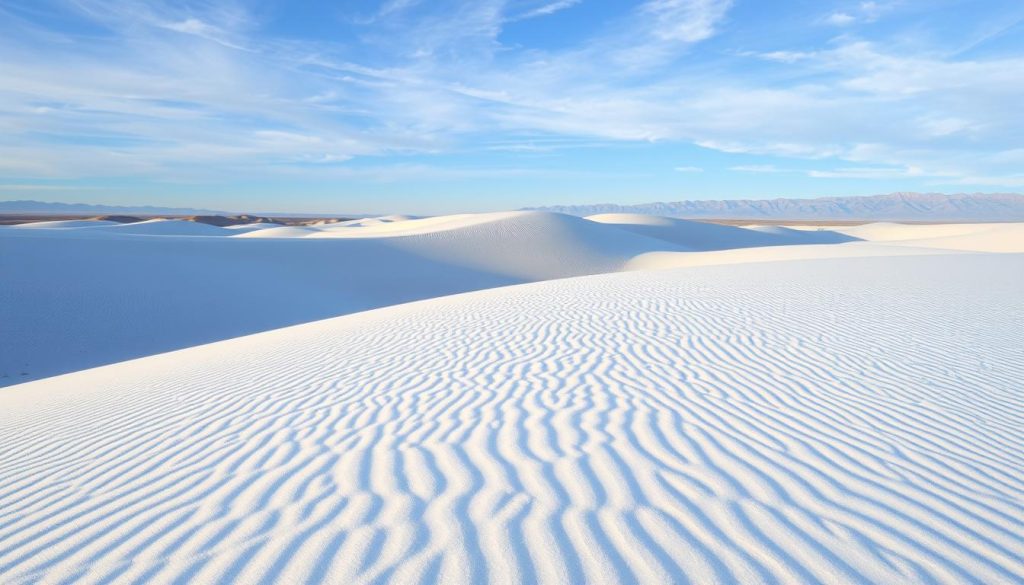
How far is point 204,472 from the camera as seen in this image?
3.66m

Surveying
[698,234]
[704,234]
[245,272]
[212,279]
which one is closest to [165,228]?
[245,272]

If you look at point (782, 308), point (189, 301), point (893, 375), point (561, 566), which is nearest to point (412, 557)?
point (561, 566)

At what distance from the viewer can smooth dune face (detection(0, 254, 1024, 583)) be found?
2545 mm

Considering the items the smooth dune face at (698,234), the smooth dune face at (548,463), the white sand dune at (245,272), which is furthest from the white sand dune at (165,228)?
the smooth dune face at (548,463)

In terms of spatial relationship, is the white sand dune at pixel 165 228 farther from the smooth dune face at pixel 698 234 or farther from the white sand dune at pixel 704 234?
the smooth dune face at pixel 698 234

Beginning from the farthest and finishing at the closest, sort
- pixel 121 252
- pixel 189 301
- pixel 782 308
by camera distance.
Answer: pixel 121 252 → pixel 189 301 → pixel 782 308

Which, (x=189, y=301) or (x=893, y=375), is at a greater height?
(x=893, y=375)

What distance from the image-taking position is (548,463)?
3508mm

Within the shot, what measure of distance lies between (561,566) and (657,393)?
2.74m

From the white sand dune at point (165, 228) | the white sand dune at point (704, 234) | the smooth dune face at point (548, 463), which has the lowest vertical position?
the white sand dune at point (704, 234)

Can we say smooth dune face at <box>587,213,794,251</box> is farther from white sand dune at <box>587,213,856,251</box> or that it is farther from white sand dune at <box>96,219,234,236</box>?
white sand dune at <box>96,219,234,236</box>

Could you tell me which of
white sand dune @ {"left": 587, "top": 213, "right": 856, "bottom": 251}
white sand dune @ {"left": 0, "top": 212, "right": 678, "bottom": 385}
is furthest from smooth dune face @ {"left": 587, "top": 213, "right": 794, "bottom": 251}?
white sand dune @ {"left": 0, "top": 212, "right": 678, "bottom": 385}

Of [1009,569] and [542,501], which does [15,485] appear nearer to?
[542,501]

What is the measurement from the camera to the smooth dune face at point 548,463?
2545 millimetres
